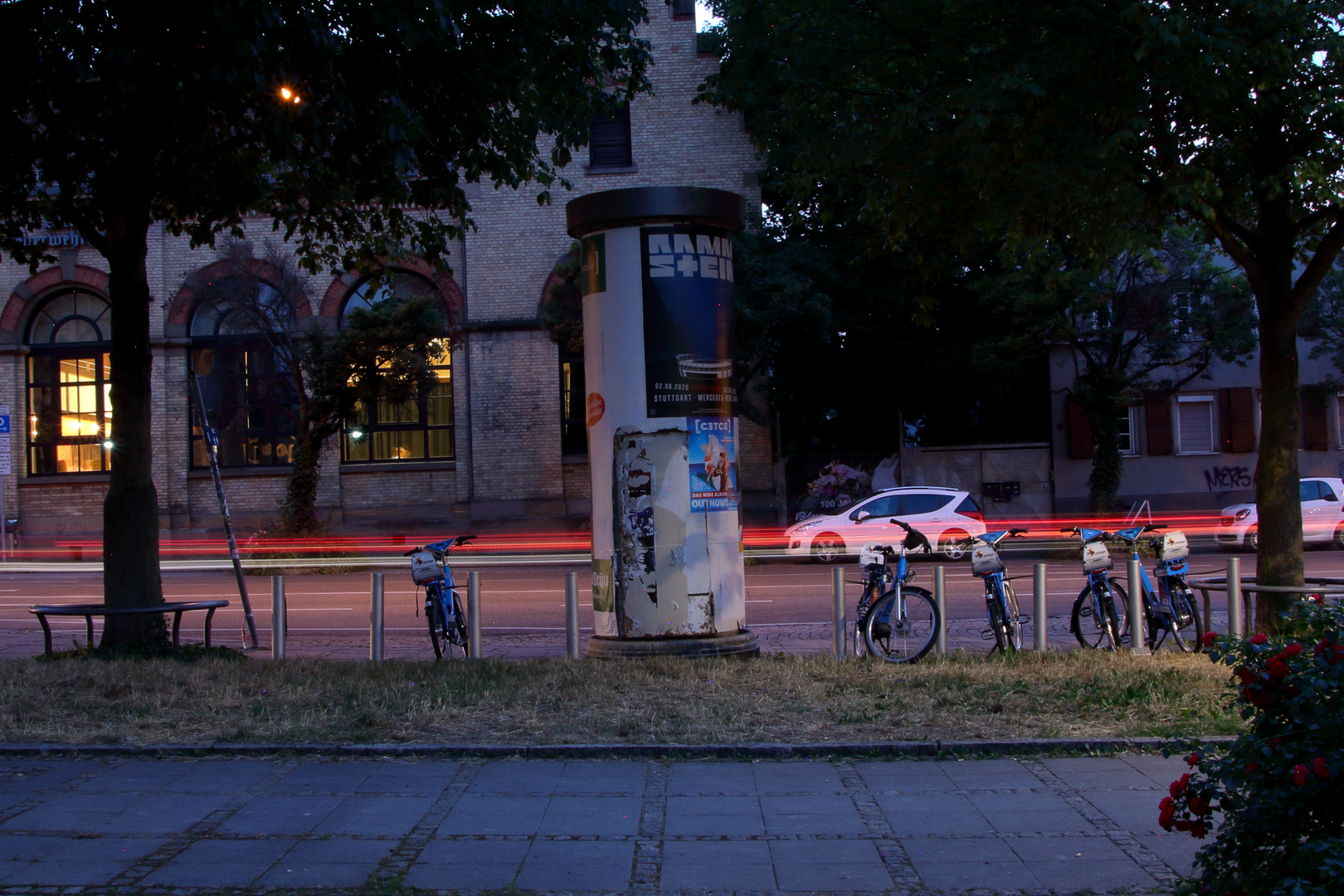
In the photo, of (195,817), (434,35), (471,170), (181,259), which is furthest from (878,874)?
(181,259)

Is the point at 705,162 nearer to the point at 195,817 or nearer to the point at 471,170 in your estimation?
the point at 471,170

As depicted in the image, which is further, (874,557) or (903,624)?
(874,557)

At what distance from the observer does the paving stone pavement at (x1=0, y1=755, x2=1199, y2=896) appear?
454cm

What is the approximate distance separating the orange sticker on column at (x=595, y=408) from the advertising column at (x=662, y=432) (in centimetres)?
1

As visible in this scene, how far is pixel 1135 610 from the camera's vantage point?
9.62 metres

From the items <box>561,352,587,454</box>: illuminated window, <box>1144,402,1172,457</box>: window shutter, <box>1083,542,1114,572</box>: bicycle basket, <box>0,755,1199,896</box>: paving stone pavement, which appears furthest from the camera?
<box>1144,402,1172,457</box>: window shutter

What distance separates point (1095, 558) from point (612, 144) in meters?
20.9

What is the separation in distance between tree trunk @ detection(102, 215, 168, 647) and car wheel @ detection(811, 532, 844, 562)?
14.3 metres

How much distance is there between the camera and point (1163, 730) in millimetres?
6484

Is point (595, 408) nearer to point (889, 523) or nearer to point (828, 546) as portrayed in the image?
point (828, 546)

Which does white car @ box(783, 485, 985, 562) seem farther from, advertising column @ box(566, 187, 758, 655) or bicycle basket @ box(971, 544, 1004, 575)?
advertising column @ box(566, 187, 758, 655)

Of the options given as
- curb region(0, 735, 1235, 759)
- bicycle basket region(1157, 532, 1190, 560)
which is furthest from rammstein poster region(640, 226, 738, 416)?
bicycle basket region(1157, 532, 1190, 560)

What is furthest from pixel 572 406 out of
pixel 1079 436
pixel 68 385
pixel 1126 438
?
pixel 1126 438

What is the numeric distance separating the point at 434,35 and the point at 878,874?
23.7 ft
